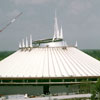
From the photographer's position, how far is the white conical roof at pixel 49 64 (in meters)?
62.5

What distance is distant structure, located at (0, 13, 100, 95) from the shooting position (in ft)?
201

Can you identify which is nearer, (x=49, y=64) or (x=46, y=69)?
(x=46, y=69)

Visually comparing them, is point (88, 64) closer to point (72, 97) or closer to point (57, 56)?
point (57, 56)

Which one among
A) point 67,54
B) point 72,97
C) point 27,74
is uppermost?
point 67,54

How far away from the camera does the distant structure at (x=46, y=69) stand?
6117cm

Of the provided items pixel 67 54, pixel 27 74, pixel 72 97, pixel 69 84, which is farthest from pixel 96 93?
pixel 67 54

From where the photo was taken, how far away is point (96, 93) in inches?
1962

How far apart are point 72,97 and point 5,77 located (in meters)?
15.0

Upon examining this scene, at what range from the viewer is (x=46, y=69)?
209ft

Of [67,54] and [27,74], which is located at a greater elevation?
[67,54]

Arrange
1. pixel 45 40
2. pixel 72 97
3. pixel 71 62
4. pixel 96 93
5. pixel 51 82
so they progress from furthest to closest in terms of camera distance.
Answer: pixel 45 40
pixel 71 62
pixel 51 82
pixel 72 97
pixel 96 93

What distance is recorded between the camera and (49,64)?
65.6 metres

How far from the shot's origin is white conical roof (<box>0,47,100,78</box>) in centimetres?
6247

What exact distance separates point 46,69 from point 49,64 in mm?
2206
